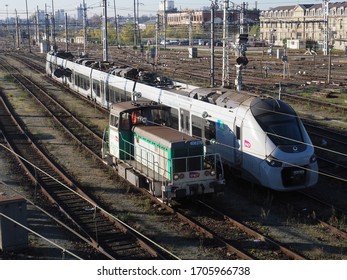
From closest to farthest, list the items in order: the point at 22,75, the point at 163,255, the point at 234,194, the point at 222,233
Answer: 1. the point at 163,255
2. the point at 222,233
3. the point at 234,194
4. the point at 22,75

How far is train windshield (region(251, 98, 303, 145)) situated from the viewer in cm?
1714

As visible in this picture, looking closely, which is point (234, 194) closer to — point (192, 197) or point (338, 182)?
point (192, 197)

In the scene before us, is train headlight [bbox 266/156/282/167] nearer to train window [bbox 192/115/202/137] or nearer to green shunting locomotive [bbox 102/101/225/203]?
green shunting locomotive [bbox 102/101/225/203]

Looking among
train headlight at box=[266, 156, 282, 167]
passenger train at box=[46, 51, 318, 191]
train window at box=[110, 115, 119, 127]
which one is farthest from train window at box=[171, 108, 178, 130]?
train headlight at box=[266, 156, 282, 167]

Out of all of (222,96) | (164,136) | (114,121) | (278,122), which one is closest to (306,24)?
(222,96)

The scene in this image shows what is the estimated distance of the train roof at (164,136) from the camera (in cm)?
1642

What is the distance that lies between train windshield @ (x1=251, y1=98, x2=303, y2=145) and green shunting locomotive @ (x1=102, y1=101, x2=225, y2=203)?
1.89 metres

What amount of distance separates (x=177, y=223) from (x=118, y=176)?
17.0 ft

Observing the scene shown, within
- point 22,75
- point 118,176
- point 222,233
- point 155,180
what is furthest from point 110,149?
point 22,75

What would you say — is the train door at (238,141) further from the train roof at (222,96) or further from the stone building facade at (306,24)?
the stone building facade at (306,24)

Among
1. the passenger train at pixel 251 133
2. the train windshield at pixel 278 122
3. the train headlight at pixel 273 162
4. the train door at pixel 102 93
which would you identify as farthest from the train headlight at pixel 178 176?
the train door at pixel 102 93

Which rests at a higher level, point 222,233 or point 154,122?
point 154,122

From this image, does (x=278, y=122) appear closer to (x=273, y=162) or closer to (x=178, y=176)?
(x=273, y=162)

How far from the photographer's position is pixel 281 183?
16.9 metres
